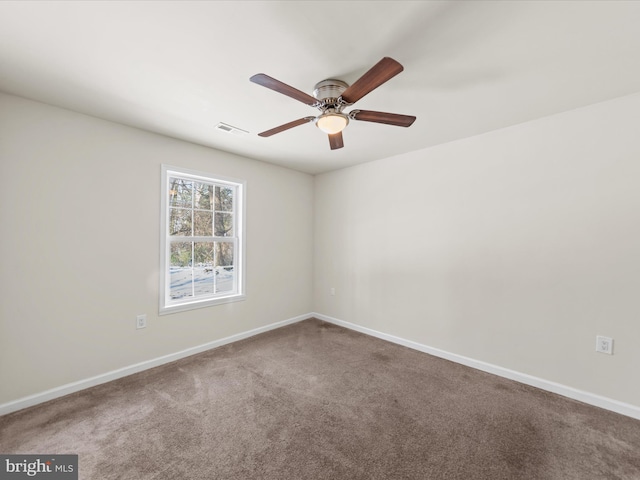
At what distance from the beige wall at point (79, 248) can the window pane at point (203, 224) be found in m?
0.49

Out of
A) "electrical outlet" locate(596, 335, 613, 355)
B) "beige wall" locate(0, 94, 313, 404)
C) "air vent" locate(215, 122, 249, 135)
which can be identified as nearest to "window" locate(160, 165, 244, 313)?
"beige wall" locate(0, 94, 313, 404)

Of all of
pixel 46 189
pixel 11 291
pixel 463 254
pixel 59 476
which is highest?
pixel 46 189

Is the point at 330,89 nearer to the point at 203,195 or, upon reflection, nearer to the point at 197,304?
the point at 203,195

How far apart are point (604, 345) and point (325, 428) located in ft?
7.63

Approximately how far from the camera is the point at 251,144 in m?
3.08

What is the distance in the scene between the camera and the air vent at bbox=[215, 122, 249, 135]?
8.41ft

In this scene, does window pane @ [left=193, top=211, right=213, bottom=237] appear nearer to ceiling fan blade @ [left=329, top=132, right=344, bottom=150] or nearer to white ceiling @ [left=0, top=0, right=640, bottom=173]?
white ceiling @ [left=0, top=0, right=640, bottom=173]

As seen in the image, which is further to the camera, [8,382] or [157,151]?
[157,151]

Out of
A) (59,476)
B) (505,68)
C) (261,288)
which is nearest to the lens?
(59,476)

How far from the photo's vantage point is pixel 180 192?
311 cm

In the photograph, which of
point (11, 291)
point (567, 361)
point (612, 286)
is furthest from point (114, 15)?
point (567, 361)

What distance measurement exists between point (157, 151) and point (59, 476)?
8.72 feet

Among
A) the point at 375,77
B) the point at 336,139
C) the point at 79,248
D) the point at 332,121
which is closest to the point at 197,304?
the point at 79,248

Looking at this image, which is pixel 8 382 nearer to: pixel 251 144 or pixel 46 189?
pixel 46 189
